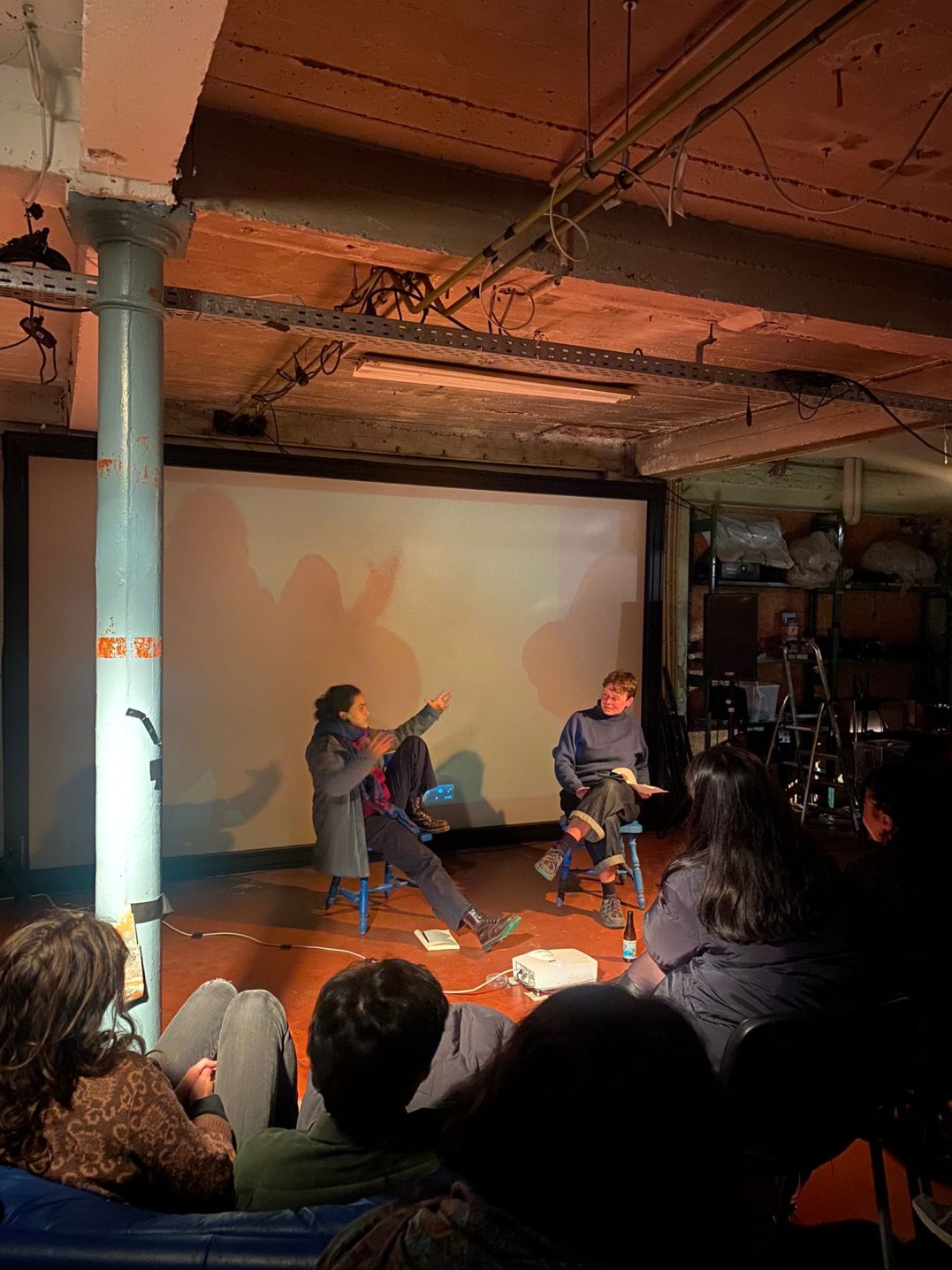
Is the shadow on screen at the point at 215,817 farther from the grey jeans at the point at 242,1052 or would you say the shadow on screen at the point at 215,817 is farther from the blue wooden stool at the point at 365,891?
the grey jeans at the point at 242,1052

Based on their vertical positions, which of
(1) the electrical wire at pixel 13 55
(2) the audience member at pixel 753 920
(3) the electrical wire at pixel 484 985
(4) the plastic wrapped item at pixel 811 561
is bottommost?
(3) the electrical wire at pixel 484 985

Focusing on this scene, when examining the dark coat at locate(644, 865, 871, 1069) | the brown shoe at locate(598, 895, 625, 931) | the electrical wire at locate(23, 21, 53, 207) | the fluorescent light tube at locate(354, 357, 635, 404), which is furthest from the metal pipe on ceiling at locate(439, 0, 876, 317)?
the brown shoe at locate(598, 895, 625, 931)

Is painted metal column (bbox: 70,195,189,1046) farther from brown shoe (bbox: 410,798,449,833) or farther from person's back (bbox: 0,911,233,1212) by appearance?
brown shoe (bbox: 410,798,449,833)

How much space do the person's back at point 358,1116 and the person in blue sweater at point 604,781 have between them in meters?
3.06

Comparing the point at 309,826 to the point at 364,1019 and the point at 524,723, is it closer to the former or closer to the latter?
the point at 524,723

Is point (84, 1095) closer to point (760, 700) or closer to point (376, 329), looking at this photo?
point (376, 329)

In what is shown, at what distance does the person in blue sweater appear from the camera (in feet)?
14.4

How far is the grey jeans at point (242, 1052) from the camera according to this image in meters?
1.80

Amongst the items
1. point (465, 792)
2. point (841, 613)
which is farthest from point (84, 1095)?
point (841, 613)

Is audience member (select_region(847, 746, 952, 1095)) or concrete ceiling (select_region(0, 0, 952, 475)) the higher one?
concrete ceiling (select_region(0, 0, 952, 475))

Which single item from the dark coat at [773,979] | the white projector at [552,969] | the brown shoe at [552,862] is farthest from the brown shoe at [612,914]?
the dark coat at [773,979]

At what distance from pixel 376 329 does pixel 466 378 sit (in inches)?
48.1

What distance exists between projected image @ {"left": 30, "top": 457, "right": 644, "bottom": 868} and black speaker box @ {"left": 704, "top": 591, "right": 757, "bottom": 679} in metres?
0.49

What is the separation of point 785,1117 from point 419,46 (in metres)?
2.14
